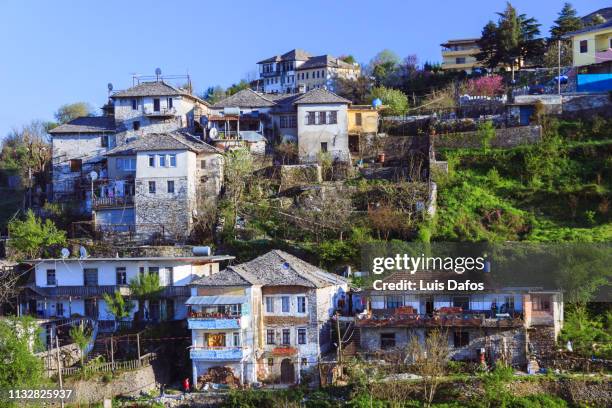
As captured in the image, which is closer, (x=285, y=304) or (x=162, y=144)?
(x=285, y=304)

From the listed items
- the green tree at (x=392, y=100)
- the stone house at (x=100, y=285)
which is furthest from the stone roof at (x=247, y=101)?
the stone house at (x=100, y=285)

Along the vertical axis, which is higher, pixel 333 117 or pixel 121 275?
pixel 333 117

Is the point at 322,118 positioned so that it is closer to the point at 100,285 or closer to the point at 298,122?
the point at 298,122

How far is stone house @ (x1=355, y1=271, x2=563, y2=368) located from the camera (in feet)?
127

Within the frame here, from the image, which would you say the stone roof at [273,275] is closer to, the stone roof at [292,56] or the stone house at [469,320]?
A: the stone house at [469,320]

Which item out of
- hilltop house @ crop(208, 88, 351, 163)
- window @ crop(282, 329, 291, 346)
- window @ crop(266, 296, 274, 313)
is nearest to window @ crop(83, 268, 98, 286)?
window @ crop(266, 296, 274, 313)

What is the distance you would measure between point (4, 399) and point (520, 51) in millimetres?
46818

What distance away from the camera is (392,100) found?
6506 centimetres

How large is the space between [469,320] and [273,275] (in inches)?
338

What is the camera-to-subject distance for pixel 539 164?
53.3 metres

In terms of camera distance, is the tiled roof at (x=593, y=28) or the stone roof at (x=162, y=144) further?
the tiled roof at (x=593, y=28)

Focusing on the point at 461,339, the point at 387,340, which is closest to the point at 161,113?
the point at 387,340

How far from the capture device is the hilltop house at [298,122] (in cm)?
5766

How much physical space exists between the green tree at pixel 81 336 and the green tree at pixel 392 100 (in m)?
26.9
